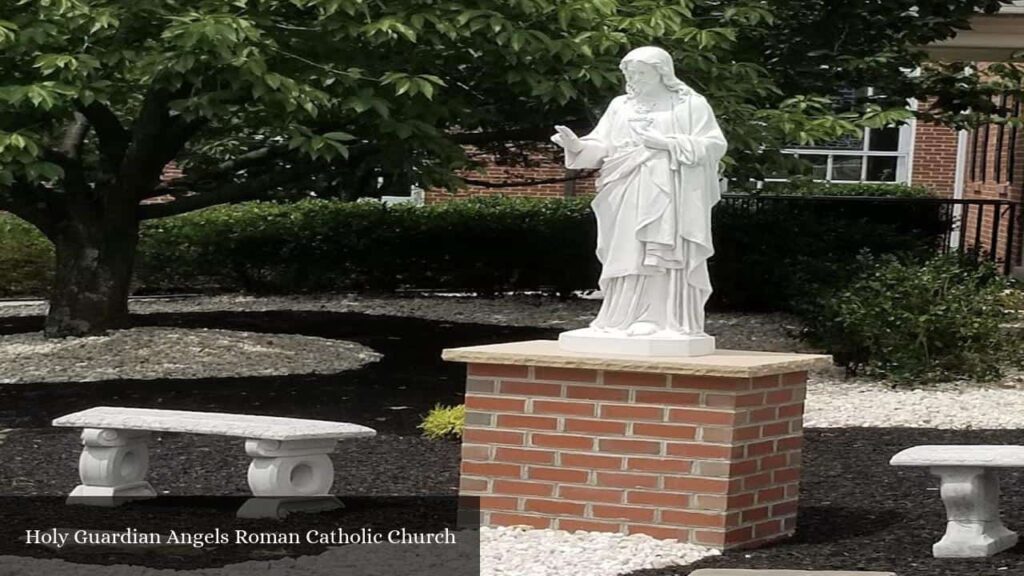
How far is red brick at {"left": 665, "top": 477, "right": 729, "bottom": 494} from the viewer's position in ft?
22.9

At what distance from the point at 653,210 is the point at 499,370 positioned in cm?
95

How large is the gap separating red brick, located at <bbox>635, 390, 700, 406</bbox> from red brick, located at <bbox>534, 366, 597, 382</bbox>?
22cm

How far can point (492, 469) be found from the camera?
7.44 metres

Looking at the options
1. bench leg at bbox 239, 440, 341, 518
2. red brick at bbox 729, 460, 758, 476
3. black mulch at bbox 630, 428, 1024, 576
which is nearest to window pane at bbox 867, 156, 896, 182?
black mulch at bbox 630, 428, 1024, 576

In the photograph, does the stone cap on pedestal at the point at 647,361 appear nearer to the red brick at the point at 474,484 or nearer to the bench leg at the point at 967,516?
the red brick at the point at 474,484

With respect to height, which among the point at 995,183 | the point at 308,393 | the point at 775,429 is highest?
the point at 995,183

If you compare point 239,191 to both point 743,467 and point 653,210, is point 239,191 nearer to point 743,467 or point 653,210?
point 653,210

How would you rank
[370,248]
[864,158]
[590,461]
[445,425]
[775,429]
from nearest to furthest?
[590,461]
[775,429]
[445,425]
[370,248]
[864,158]

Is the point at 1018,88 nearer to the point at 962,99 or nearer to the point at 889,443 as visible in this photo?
the point at 962,99

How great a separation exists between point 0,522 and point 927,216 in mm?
13373

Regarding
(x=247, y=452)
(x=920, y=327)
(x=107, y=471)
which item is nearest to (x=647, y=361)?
(x=247, y=452)

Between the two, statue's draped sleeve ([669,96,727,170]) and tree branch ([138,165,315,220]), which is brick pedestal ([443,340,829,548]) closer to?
statue's draped sleeve ([669,96,727,170])

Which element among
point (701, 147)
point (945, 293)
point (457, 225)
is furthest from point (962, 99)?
point (701, 147)

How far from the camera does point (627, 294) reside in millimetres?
7461
